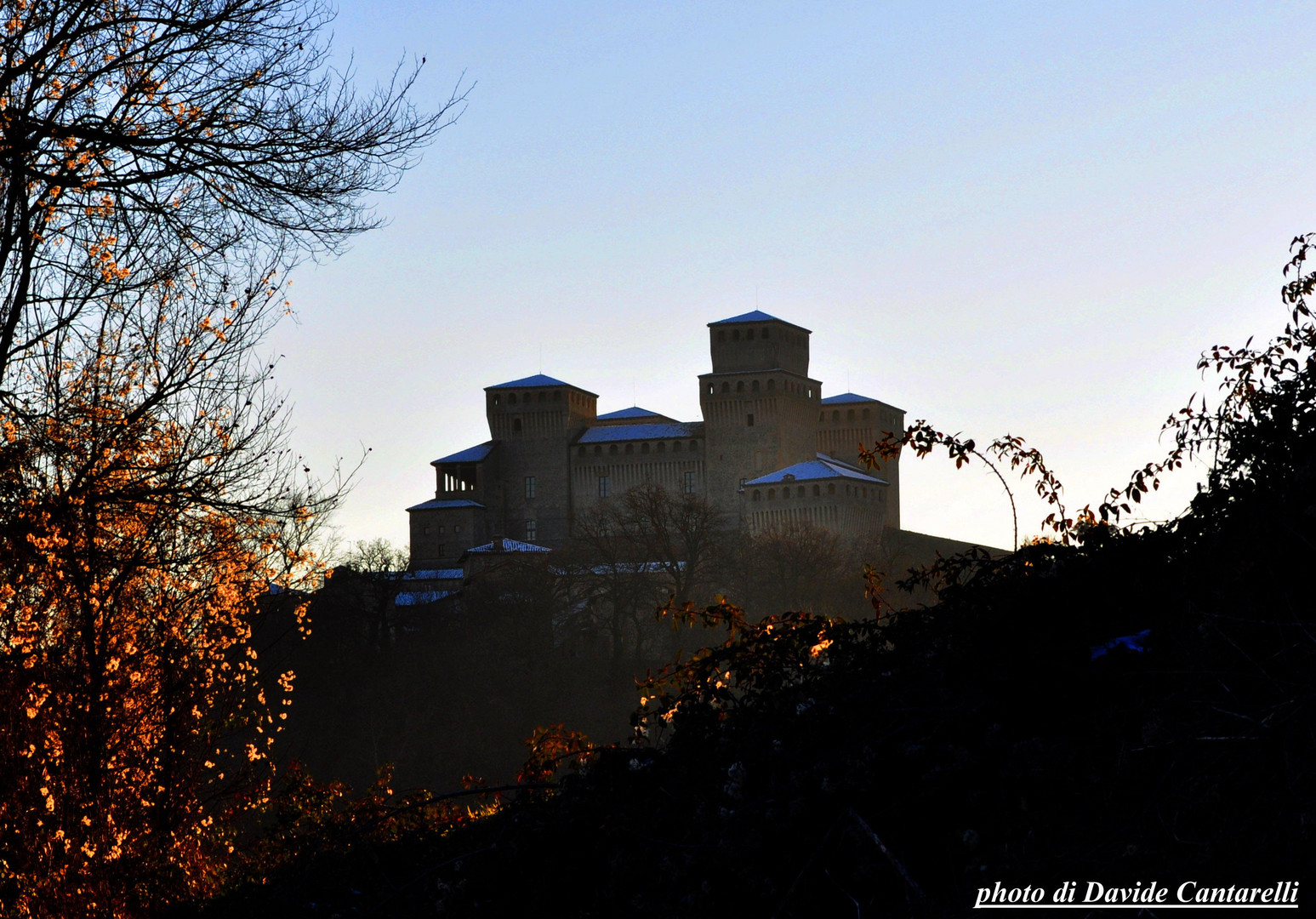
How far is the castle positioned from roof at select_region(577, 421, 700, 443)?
82mm

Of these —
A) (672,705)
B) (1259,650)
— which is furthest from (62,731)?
(1259,650)

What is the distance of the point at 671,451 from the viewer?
7219 centimetres

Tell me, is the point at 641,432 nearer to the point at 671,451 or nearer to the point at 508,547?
the point at 671,451

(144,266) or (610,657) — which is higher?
(144,266)

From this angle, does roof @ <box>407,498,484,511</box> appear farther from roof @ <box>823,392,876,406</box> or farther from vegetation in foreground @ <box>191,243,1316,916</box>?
vegetation in foreground @ <box>191,243,1316,916</box>

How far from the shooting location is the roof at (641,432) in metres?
72.4

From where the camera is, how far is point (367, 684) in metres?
48.3

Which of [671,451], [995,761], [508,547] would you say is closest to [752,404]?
[671,451]

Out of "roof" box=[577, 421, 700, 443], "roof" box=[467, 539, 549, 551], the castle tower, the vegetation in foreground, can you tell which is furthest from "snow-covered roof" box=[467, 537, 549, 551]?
the vegetation in foreground

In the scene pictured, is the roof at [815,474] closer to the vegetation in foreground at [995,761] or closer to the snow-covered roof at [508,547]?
the snow-covered roof at [508,547]

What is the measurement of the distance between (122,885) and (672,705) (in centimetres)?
369

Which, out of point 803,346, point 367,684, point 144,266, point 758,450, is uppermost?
point 803,346

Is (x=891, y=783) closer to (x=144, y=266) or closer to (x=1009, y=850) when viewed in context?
(x=1009, y=850)

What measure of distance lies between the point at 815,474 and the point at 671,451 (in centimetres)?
857
